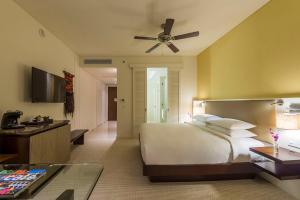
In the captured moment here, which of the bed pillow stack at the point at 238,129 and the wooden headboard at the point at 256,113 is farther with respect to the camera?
the bed pillow stack at the point at 238,129

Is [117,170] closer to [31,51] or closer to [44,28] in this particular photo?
[31,51]

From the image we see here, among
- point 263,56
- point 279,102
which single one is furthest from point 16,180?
point 263,56

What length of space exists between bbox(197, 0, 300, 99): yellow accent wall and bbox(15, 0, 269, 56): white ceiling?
0.25m

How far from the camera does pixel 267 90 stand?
8.80ft

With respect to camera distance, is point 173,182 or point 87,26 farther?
point 87,26

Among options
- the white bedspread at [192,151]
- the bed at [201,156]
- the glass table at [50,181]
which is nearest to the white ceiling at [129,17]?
the bed at [201,156]

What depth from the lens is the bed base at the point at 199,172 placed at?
2367 mm

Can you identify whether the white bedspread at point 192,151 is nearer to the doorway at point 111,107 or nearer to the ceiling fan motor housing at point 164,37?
the ceiling fan motor housing at point 164,37

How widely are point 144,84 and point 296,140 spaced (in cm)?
403

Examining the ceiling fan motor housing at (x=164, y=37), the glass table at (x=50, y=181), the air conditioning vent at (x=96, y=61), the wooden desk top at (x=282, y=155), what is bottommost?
the wooden desk top at (x=282, y=155)

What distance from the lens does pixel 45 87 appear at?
320 centimetres

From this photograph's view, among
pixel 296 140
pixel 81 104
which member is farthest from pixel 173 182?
pixel 81 104

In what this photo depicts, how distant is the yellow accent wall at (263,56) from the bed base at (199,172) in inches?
46.9

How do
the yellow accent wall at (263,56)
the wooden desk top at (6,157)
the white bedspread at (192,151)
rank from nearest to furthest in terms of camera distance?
the wooden desk top at (6,157) → the yellow accent wall at (263,56) → the white bedspread at (192,151)
